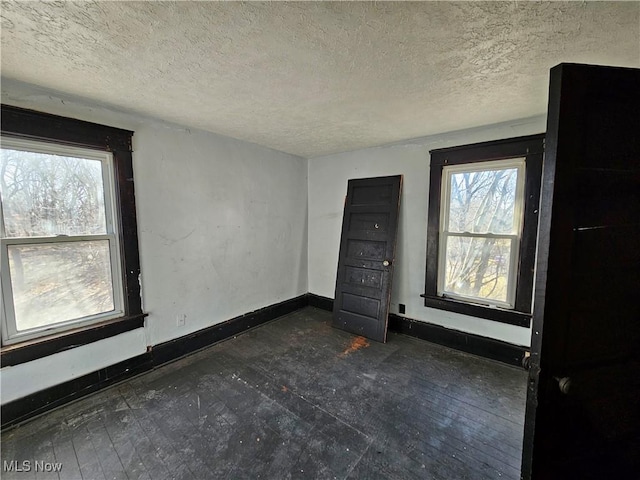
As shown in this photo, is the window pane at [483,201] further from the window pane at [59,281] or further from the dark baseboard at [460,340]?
the window pane at [59,281]

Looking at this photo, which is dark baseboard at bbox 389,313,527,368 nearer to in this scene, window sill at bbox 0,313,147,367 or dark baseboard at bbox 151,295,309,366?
dark baseboard at bbox 151,295,309,366

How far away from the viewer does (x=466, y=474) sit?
58.9 inches

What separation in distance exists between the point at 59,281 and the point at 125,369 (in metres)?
0.94

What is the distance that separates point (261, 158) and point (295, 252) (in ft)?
4.78

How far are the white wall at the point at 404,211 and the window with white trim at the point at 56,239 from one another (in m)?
2.53

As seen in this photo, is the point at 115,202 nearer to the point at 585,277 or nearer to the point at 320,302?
the point at 320,302

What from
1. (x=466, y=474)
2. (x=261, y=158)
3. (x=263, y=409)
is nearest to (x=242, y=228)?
(x=261, y=158)

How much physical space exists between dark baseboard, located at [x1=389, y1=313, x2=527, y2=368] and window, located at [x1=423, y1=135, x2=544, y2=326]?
0.26 metres

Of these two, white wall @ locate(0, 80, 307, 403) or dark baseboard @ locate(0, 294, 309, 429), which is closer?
dark baseboard @ locate(0, 294, 309, 429)

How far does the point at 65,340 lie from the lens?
201 cm

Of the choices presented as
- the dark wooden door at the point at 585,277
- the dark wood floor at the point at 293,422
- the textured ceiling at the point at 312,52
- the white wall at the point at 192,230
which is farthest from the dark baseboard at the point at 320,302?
the dark wooden door at the point at 585,277

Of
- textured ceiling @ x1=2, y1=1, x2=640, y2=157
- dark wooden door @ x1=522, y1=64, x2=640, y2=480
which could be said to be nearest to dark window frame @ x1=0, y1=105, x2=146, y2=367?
textured ceiling @ x1=2, y1=1, x2=640, y2=157

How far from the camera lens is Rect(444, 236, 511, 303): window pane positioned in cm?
264

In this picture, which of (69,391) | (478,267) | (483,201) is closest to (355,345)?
(478,267)
